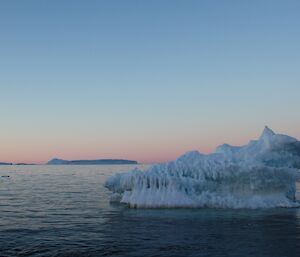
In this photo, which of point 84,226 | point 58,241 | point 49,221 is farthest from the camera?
point 49,221

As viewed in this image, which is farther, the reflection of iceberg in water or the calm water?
the reflection of iceberg in water

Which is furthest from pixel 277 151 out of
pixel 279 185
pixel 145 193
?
pixel 145 193

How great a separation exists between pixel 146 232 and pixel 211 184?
40.9 ft

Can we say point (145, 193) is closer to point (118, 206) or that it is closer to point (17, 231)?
point (118, 206)

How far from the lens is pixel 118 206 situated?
3584 centimetres

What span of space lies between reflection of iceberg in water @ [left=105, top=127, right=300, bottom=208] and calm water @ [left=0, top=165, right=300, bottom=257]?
1.73 meters

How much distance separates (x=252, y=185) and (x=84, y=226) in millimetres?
15369

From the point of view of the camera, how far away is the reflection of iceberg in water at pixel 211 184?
3331 cm

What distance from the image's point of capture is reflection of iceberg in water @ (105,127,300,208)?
3331cm

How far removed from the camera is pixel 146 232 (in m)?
23.2

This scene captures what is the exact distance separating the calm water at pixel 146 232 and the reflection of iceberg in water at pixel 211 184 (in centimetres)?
173

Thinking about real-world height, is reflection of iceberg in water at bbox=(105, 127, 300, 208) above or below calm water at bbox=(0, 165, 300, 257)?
above

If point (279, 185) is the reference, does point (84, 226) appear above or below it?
below

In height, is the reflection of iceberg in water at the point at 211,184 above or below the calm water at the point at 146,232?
above
